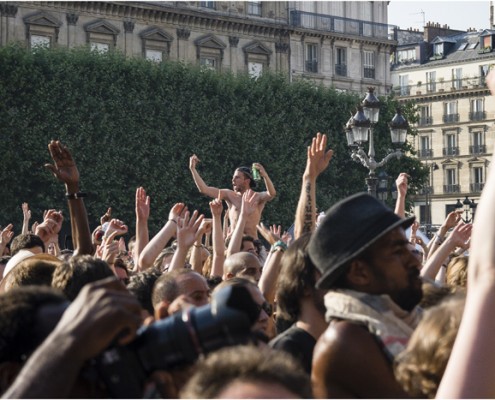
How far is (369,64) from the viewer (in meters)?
59.7

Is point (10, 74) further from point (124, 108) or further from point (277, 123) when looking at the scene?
point (277, 123)

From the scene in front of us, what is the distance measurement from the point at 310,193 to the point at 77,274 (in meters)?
2.22

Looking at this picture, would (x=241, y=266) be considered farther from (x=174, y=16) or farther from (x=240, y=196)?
(x=174, y=16)

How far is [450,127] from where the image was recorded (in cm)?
8206

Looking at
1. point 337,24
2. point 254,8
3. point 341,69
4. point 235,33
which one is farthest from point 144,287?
point 337,24

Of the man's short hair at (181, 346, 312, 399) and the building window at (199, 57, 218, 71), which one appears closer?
the man's short hair at (181, 346, 312, 399)

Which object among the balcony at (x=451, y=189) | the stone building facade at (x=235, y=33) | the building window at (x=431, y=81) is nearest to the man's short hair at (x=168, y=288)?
the stone building facade at (x=235, y=33)

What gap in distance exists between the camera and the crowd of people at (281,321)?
2275mm

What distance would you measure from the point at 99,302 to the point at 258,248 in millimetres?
7933

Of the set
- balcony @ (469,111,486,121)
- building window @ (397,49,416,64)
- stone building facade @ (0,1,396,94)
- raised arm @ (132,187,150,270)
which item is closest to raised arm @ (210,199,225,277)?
raised arm @ (132,187,150,270)

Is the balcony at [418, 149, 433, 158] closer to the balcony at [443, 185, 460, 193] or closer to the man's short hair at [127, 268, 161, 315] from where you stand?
the balcony at [443, 185, 460, 193]

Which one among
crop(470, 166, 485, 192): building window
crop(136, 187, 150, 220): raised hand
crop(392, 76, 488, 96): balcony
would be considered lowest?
crop(136, 187, 150, 220): raised hand

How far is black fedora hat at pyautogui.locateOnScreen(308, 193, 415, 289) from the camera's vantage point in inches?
148

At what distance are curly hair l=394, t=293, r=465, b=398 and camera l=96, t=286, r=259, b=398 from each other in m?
0.85
